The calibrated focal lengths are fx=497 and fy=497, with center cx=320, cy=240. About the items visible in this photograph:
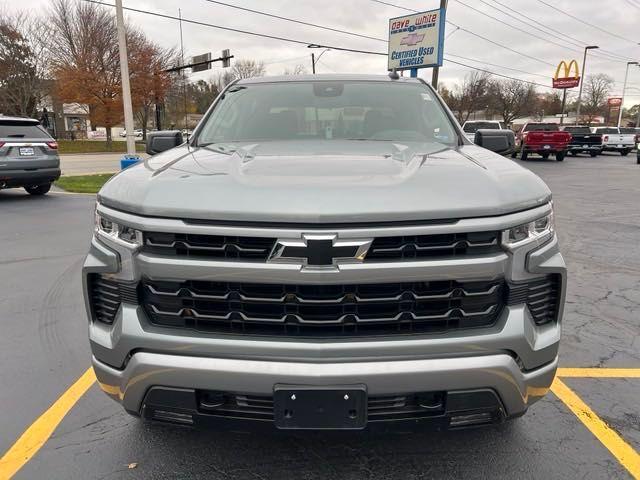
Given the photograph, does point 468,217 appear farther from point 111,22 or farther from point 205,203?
point 111,22

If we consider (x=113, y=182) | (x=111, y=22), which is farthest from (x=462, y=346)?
(x=111, y=22)

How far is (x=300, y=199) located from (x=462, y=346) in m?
0.82

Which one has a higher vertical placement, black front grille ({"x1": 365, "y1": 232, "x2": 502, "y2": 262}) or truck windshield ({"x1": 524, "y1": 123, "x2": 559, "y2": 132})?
truck windshield ({"x1": 524, "y1": 123, "x2": 559, "y2": 132})

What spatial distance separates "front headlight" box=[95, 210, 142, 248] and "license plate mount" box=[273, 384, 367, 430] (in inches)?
31.4

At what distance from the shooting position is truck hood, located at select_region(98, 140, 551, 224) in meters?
1.84

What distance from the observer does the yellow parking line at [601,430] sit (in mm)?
2445

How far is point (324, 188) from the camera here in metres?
1.91

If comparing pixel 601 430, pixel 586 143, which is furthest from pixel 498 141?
pixel 586 143

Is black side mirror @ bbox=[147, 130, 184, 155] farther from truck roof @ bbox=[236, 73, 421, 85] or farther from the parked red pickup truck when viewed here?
the parked red pickup truck

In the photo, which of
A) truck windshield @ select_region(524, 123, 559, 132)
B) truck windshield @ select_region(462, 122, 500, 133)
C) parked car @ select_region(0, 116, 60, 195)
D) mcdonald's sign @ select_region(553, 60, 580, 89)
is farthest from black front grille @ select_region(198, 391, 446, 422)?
mcdonald's sign @ select_region(553, 60, 580, 89)

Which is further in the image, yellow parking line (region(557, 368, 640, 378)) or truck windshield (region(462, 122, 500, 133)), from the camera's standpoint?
truck windshield (region(462, 122, 500, 133))

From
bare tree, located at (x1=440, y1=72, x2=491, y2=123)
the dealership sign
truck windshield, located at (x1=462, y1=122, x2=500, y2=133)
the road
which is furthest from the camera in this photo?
bare tree, located at (x1=440, y1=72, x2=491, y2=123)

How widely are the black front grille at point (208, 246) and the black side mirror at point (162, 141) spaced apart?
1739mm

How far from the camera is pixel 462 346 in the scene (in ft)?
6.15
